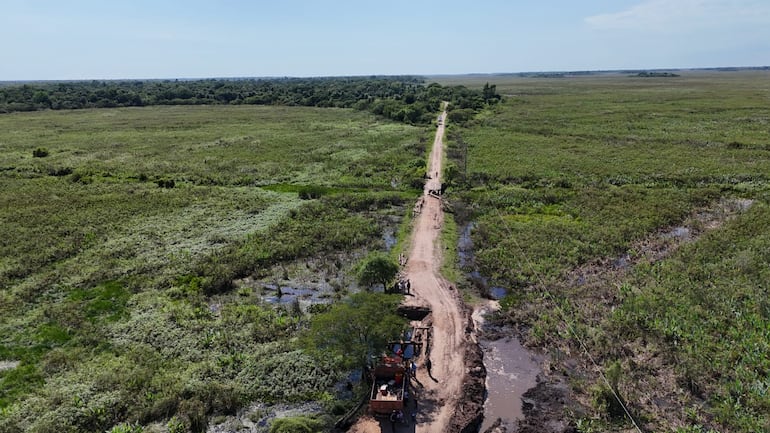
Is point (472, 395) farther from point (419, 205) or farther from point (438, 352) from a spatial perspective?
point (419, 205)

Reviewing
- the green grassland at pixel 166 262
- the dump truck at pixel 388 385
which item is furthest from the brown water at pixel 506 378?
the green grassland at pixel 166 262

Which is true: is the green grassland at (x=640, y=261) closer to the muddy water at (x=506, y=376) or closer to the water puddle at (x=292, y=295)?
the muddy water at (x=506, y=376)

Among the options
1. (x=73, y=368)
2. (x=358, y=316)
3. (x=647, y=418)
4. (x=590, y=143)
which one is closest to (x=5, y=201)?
(x=73, y=368)

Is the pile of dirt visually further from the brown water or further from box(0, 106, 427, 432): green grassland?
box(0, 106, 427, 432): green grassland

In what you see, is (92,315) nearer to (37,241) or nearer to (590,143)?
(37,241)

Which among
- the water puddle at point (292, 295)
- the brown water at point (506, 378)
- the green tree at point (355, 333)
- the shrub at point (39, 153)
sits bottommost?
the brown water at point (506, 378)

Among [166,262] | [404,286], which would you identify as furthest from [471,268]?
[166,262]

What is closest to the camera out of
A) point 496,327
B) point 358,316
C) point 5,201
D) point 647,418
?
point 647,418
